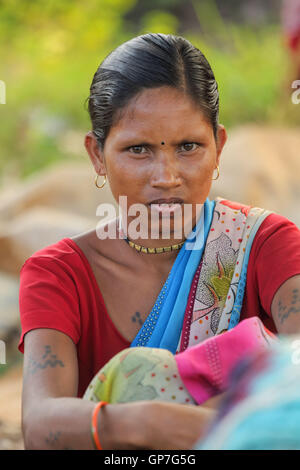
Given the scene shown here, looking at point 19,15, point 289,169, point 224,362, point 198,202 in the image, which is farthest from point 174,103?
point 19,15

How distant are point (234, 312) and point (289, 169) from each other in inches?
168

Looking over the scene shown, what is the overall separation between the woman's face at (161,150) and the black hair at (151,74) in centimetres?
3

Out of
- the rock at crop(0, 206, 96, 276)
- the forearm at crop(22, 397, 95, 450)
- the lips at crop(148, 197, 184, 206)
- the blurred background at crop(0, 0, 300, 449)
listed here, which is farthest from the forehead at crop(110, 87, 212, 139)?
the rock at crop(0, 206, 96, 276)

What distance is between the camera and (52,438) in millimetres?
1728

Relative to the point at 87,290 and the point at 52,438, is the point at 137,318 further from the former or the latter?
the point at 52,438

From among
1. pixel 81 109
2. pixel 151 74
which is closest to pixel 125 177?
pixel 151 74

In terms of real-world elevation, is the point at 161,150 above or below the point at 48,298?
above

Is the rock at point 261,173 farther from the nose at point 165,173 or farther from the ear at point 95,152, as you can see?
the nose at point 165,173

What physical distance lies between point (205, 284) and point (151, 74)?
2.05 ft

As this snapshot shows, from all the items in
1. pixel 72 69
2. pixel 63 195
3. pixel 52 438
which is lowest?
pixel 52 438

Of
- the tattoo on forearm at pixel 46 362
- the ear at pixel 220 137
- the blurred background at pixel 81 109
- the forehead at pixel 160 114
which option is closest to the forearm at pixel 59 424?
the tattoo on forearm at pixel 46 362

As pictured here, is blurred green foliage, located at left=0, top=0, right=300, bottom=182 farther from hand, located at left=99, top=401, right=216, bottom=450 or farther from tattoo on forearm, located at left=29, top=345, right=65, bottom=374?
hand, located at left=99, top=401, right=216, bottom=450

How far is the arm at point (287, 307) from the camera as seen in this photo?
6.35 ft

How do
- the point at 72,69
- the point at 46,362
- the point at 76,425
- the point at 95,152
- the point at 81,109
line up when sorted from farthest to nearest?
the point at 72,69
the point at 81,109
the point at 95,152
the point at 46,362
the point at 76,425
